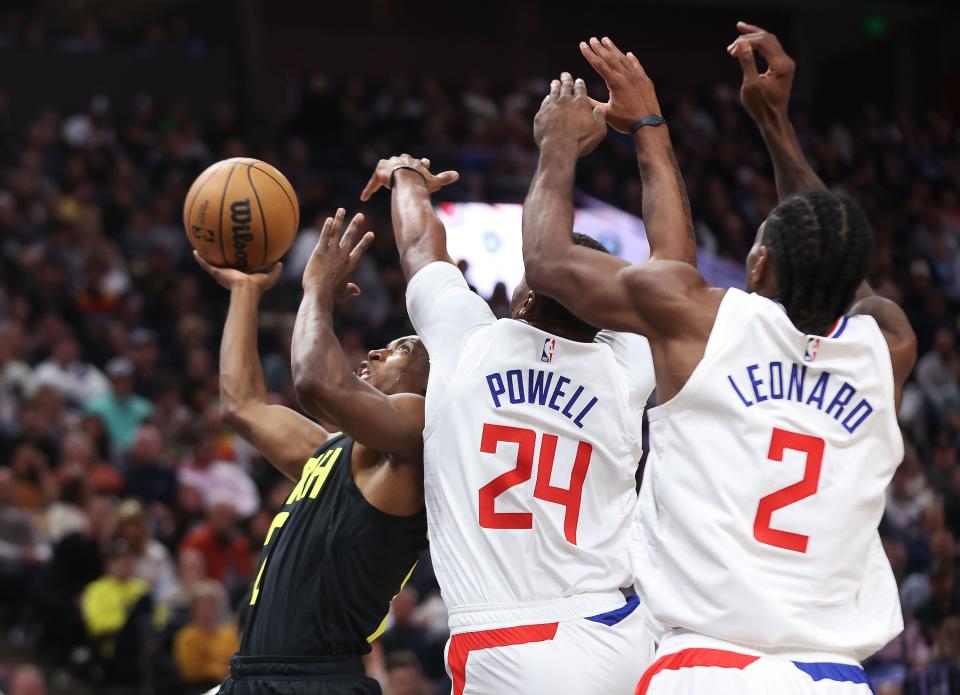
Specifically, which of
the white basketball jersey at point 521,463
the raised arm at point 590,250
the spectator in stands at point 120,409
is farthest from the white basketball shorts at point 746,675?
the spectator in stands at point 120,409

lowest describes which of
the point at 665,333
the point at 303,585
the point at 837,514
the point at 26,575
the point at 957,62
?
the point at 26,575

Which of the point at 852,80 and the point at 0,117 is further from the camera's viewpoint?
the point at 852,80

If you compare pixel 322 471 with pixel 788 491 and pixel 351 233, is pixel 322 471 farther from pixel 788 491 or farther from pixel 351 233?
pixel 788 491

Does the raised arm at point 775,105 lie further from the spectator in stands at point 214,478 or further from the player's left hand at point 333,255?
the spectator in stands at point 214,478

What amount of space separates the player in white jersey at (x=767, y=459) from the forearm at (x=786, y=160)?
77 cm

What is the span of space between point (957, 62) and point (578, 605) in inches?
859

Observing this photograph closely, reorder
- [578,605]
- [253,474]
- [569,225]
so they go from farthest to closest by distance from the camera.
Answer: [253,474] < [578,605] < [569,225]

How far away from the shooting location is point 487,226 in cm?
907

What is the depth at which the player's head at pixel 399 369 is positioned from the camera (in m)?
4.38

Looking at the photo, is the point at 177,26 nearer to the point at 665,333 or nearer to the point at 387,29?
the point at 387,29

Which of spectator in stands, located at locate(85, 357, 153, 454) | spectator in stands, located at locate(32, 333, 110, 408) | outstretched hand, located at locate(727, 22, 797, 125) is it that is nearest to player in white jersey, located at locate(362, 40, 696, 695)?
outstretched hand, located at locate(727, 22, 797, 125)

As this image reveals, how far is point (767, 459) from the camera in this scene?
Result: 3.18m

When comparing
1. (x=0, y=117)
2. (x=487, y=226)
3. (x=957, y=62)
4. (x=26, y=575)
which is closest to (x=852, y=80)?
(x=957, y=62)

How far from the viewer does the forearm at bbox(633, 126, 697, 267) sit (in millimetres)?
3475
